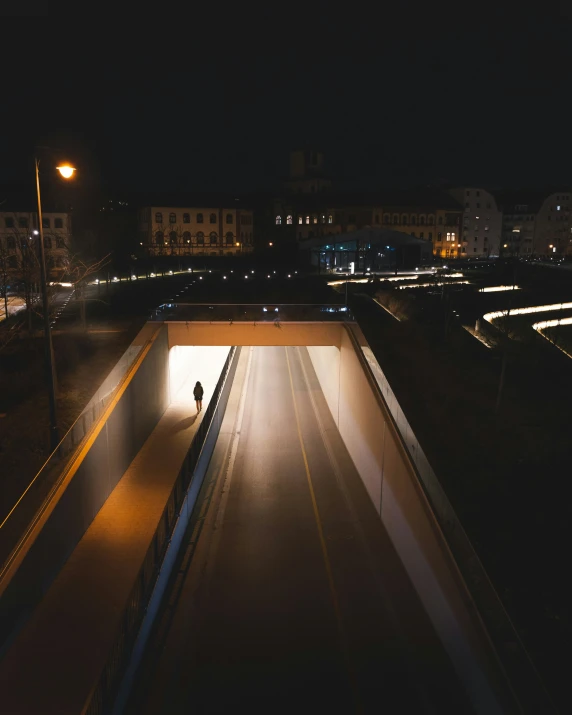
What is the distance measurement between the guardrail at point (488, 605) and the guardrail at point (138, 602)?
5055mm

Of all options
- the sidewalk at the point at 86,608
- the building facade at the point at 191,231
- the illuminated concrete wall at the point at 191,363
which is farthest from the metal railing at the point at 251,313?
the building facade at the point at 191,231

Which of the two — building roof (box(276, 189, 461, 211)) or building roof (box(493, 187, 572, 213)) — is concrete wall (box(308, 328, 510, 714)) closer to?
building roof (box(276, 189, 461, 211))

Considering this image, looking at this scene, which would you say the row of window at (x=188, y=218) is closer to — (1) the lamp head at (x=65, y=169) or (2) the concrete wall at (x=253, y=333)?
(2) the concrete wall at (x=253, y=333)

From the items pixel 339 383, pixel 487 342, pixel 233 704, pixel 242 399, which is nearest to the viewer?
pixel 233 704

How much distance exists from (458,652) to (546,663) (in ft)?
4.08

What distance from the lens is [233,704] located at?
7.99 metres

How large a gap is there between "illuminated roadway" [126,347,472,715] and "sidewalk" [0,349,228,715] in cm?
86

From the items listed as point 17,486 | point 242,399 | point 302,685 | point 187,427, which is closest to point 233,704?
point 302,685

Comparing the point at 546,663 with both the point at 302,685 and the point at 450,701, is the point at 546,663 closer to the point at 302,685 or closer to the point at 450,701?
the point at 450,701

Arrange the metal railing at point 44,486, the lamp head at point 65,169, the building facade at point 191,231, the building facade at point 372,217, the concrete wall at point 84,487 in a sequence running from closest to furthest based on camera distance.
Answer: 1. the concrete wall at point 84,487
2. the metal railing at point 44,486
3. the lamp head at point 65,169
4. the building facade at point 191,231
5. the building facade at point 372,217

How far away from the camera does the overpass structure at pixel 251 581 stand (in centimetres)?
796

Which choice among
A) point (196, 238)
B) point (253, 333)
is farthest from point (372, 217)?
point (253, 333)

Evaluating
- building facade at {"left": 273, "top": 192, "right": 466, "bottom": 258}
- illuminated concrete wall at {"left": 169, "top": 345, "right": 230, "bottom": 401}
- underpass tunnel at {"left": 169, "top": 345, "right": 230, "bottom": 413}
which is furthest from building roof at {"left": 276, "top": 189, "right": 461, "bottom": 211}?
underpass tunnel at {"left": 169, "top": 345, "right": 230, "bottom": 413}

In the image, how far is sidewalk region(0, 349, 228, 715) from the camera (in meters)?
7.45
